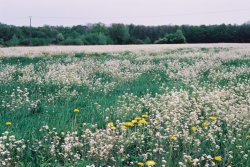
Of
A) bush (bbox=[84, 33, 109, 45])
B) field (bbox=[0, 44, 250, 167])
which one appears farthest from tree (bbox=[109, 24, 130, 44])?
field (bbox=[0, 44, 250, 167])

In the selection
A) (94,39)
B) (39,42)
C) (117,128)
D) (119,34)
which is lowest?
(117,128)

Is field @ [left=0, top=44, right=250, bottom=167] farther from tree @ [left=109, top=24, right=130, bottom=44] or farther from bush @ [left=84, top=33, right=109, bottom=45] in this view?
tree @ [left=109, top=24, right=130, bottom=44]

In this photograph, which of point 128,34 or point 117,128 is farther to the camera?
point 128,34

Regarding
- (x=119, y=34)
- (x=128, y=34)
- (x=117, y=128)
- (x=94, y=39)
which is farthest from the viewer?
(x=119, y=34)

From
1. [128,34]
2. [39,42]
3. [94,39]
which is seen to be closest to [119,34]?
[128,34]

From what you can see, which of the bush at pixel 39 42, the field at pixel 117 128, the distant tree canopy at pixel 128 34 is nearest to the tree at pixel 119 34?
the distant tree canopy at pixel 128 34

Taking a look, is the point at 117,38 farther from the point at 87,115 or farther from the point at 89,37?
the point at 87,115

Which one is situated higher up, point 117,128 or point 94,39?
point 94,39

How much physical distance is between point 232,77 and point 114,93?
13.2 ft

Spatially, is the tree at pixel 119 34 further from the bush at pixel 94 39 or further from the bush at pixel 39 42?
the bush at pixel 39 42

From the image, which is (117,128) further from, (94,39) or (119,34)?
(119,34)

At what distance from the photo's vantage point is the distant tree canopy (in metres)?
69.6

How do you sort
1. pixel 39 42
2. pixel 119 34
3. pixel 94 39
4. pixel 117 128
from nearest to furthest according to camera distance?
1. pixel 117 128
2. pixel 39 42
3. pixel 94 39
4. pixel 119 34

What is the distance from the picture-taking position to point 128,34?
8631 centimetres
